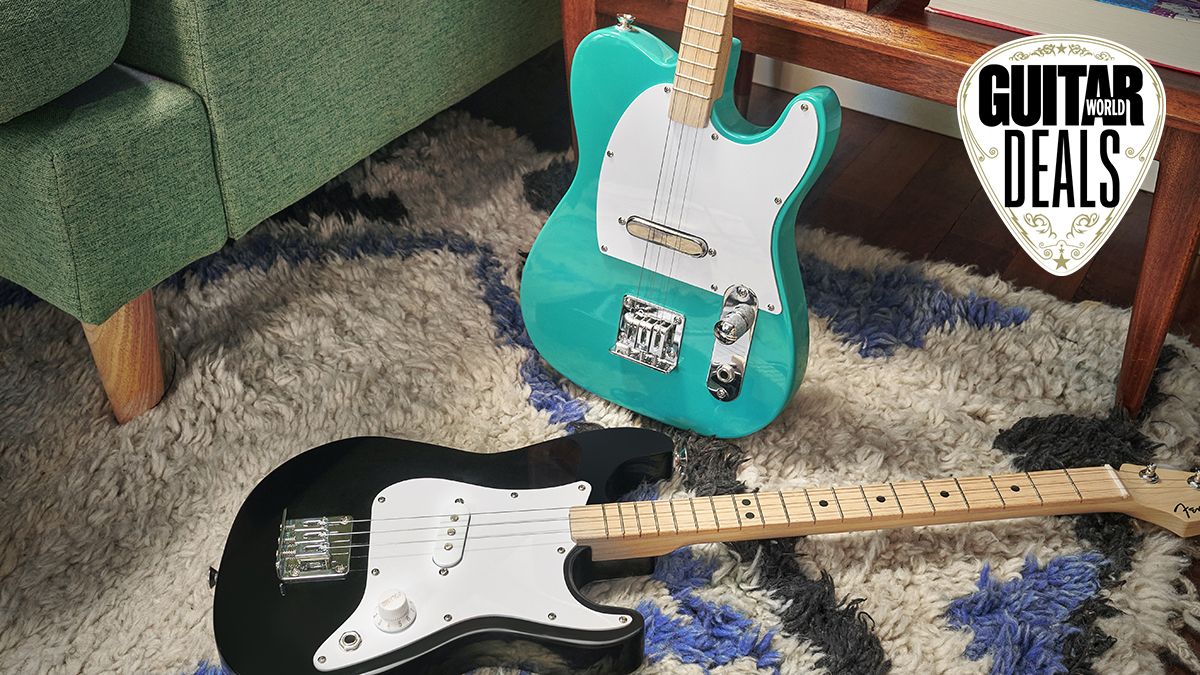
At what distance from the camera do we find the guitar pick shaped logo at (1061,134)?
79 centimetres

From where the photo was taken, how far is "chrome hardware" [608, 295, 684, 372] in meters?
1.12

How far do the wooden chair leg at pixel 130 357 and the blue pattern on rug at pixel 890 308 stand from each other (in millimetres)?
762

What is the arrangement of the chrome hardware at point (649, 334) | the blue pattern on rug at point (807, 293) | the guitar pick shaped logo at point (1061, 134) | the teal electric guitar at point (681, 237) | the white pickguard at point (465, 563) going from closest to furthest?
1. the guitar pick shaped logo at point (1061, 134)
2. the white pickguard at point (465, 563)
3. the teal electric guitar at point (681, 237)
4. the chrome hardware at point (649, 334)
5. the blue pattern on rug at point (807, 293)

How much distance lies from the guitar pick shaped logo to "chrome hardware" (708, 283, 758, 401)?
280mm

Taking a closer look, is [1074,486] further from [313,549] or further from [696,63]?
[313,549]

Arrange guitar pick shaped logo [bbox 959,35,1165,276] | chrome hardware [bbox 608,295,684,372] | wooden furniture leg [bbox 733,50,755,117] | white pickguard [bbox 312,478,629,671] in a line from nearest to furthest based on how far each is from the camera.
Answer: guitar pick shaped logo [bbox 959,35,1165,276]
white pickguard [bbox 312,478,629,671]
chrome hardware [bbox 608,295,684,372]
wooden furniture leg [bbox 733,50,755,117]

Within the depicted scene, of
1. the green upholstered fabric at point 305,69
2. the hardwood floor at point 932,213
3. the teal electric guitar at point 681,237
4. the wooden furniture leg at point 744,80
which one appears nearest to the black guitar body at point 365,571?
the teal electric guitar at point 681,237

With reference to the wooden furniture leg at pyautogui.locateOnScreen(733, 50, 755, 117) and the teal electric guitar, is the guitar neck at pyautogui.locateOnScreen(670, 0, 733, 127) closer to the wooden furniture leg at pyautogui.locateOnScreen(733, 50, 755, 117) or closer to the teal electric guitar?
the teal electric guitar

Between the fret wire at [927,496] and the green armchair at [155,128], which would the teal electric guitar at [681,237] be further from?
the green armchair at [155,128]

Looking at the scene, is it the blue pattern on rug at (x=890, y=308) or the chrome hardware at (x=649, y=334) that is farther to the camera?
the blue pattern on rug at (x=890, y=308)

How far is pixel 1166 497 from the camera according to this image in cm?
101

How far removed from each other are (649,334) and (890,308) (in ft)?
1.17

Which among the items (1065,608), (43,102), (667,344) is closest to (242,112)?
(43,102)

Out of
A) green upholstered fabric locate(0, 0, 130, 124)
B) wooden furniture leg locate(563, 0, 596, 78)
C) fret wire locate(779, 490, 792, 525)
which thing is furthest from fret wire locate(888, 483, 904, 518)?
green upholstered fabric locate(0, 0, 130, 124)
